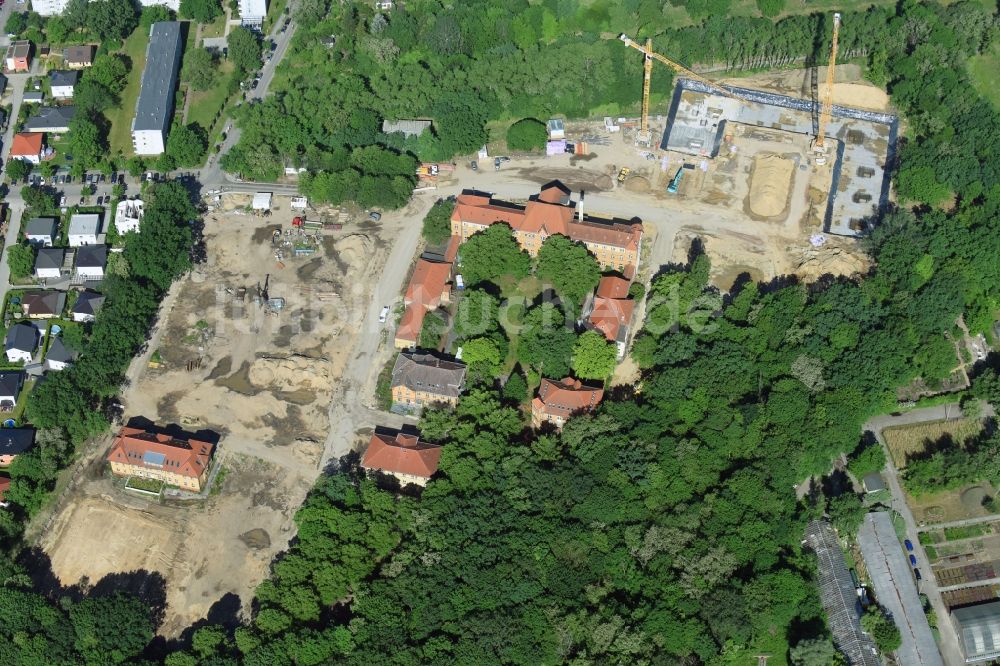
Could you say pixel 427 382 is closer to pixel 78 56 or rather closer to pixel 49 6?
pixel 78 56

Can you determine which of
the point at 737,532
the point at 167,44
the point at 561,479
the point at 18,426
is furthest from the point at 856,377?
the point at 167,44

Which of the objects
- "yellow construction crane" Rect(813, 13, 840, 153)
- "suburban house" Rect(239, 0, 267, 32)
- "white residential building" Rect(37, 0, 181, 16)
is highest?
"white residential building" Rect(37, 0, 181, 16)

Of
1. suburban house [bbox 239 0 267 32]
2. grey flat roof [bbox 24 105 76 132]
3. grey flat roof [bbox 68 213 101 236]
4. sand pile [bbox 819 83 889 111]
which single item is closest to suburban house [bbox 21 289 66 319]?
grey flat roof [bbox 68 213 101 236]

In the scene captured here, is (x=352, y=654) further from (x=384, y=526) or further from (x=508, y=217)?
(x=508, y=217)

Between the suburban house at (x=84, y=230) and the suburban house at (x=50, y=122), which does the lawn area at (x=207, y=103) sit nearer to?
the suburban house at (x=50, y=122)

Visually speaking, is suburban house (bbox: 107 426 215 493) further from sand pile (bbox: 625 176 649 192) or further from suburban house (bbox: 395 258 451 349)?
sand pile (bbox: 625 176 649 192)

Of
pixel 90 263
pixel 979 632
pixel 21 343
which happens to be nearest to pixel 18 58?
pixel 90 263

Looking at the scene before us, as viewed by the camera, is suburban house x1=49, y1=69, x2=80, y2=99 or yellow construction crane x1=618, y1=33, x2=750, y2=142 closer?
yellow construction crane x1=618, y1=33, x2=750, y2=142
